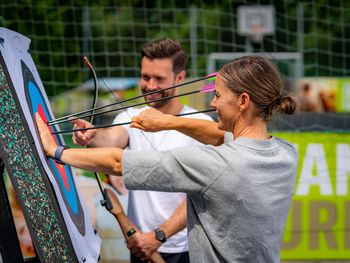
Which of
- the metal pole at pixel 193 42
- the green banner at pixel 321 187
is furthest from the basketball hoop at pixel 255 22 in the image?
the green banner at pixel 321 187

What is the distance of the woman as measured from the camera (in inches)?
77.0

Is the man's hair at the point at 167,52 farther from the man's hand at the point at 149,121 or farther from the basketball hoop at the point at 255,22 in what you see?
the basketball hoop at the point at 255,22

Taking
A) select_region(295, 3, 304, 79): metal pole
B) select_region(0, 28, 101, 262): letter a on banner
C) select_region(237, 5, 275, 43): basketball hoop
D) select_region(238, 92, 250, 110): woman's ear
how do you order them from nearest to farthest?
select_region(0, 28, 101, 262): letter a on banner → select_region(238, 92, 250, 110): woman's ear → select_region(295, 3, 304, 79): metal pole → select_region(237, 5, 275, 43): basketball hoop

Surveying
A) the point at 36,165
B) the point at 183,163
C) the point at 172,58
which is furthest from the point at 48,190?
the point at 172,58

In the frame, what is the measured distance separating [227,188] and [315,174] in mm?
3520

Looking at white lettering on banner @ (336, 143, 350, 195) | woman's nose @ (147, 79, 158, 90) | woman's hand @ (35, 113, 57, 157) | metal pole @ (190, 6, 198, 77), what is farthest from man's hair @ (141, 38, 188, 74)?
metal pole @ (190, 6, 198, 77)

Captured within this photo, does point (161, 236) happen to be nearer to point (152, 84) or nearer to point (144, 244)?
point (144, 244)

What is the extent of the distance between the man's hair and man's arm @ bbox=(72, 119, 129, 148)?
36cm

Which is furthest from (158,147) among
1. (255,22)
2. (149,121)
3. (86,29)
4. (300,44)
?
(300,44)

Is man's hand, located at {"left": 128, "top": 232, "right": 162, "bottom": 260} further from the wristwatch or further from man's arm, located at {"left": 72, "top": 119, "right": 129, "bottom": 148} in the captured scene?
man's arm, located at {"left": 72, "top": 119, "right": 129, "bottom": 148}

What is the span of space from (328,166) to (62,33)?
111 inches

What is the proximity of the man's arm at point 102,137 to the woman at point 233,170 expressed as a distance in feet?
0.92

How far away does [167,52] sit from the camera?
10.3ft

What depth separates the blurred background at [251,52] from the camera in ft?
17.6
